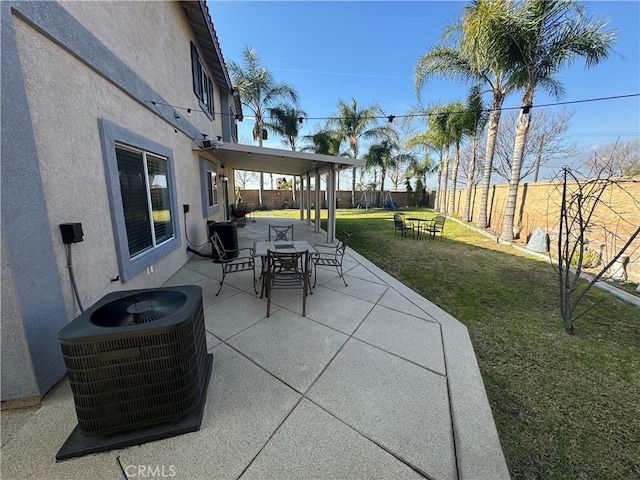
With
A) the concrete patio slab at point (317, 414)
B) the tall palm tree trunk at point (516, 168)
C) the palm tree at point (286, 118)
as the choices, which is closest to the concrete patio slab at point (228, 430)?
the concrete patio slab at point (317, 414)

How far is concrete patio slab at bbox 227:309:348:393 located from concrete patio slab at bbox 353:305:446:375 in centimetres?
42

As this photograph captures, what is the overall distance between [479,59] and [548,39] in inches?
78.0

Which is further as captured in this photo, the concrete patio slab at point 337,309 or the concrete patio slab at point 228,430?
the concrete patio slab at point 337,309

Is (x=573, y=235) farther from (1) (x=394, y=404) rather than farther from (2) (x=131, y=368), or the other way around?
(2) (x=131, y=368)

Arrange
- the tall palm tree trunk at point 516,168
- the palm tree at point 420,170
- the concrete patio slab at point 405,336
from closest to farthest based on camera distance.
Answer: the concrete patio slab at point 405,336, the tall palm tree trunk at point 516,168, the palm tree at point 420,170

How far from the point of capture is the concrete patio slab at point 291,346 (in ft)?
7.67

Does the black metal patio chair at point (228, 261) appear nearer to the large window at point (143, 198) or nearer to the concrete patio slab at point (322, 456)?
the large window at point (143, 198)

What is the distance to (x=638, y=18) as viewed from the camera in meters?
6.00

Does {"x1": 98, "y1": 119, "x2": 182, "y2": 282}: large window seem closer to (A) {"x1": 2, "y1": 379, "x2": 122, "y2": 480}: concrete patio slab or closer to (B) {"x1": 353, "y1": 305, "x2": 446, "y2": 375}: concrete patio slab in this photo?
(A) {"x1": 2, "y1": 379, "x2": 122, "y2": 480}: concrete patio slab

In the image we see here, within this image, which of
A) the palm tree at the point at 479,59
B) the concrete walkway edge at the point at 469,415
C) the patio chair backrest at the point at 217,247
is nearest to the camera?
the concrete walkway edge at the point at 469,415

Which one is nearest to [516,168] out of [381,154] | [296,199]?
[381,154]

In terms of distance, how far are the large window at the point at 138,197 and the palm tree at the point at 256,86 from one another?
15.7 m

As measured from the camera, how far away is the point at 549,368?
8.70ft

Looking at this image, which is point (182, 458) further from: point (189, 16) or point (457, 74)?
point (457, 74)
